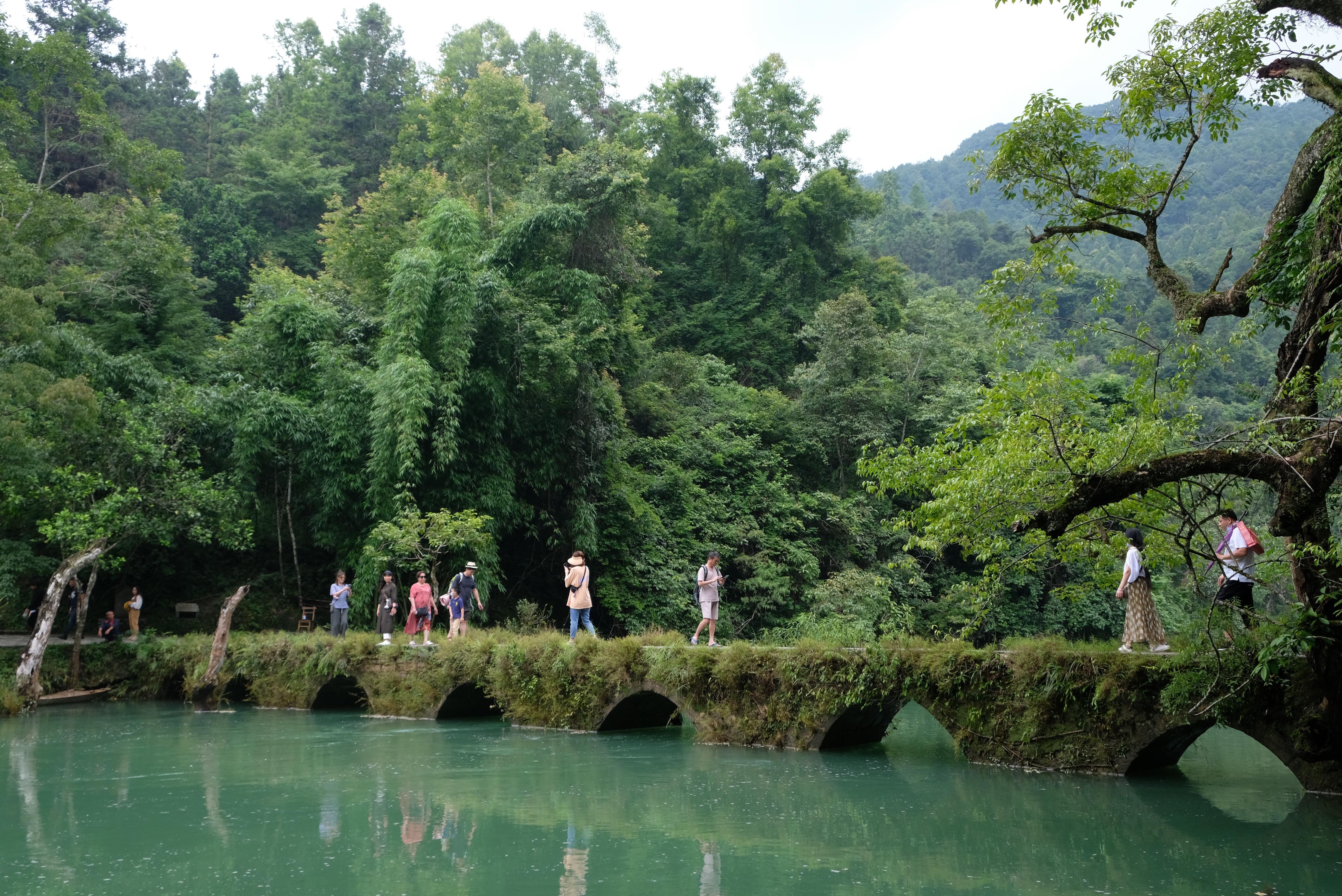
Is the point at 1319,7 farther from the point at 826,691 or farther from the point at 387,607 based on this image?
the point at 387,607

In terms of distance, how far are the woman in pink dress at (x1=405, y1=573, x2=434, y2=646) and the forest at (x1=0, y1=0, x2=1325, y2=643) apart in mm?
1299

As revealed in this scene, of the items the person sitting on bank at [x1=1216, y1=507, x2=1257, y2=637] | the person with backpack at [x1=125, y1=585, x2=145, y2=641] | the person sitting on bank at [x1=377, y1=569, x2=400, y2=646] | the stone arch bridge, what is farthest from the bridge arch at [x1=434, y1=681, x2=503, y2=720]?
the person sitting on bank at [x1=1216, y1=507, x2=1257, y2=637]

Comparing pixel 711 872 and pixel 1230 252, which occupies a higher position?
pixel 1230 252

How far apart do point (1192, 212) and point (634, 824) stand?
81160mm

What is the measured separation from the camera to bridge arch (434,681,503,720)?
1670 cm

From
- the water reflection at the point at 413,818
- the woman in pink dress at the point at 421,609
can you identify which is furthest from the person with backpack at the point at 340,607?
the water reflection at the point at 413,818

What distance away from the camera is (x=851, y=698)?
39.4 feet

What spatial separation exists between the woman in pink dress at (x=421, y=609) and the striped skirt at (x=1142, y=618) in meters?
10.7

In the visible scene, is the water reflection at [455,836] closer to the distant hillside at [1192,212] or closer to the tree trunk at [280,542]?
the tree trunk at [280,542]

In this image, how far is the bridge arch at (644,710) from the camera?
13.8 metres

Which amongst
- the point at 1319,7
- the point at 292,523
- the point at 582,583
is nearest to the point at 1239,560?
the point at 1319,7

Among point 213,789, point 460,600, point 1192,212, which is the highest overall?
point 1192,212

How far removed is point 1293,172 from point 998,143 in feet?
9.28

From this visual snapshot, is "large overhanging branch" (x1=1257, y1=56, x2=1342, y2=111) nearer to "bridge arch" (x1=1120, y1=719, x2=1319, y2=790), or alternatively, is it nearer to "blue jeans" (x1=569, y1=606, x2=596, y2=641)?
"bridge arch" (x1=1120, y1=719, x2=1319, y2=790)
